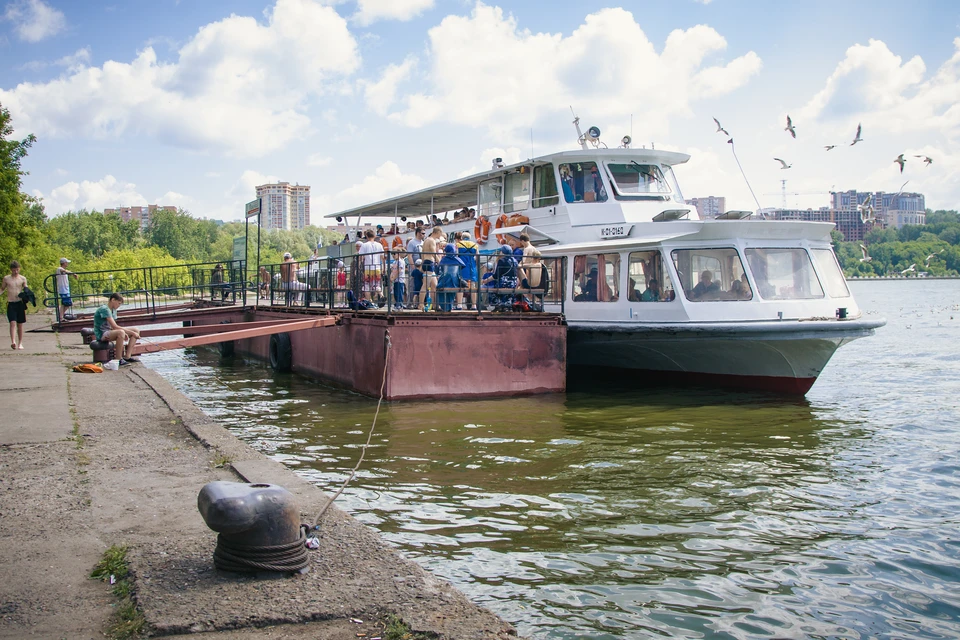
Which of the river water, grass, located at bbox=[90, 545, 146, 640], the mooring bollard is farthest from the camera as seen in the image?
the river water

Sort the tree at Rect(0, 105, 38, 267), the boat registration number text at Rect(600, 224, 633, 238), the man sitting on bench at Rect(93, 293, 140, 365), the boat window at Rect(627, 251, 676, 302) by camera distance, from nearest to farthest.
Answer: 1. the boat window at Rect(627, 251, 676, 302)
2. the man sitting on bench at Rect(93, 293, 140, 365)
3. the boat registration number text at Rect(600, 224, 633, 238)
4. the tree at Rect(0, 105, 38, 267)

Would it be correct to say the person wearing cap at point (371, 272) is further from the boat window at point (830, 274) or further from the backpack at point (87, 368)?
the boat window at point (830, 274)

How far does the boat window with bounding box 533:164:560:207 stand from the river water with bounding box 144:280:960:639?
17.6 feet

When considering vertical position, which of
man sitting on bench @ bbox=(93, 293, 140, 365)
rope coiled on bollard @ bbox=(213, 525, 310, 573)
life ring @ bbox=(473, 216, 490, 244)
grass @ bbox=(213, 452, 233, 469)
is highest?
life ring @ bbox=(473, 216, 490, 244)

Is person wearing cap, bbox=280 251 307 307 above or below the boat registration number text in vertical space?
below

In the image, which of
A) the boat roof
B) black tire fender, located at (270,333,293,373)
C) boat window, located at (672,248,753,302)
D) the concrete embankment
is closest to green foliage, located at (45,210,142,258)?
the boat roof

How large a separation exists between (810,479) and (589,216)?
383 inches

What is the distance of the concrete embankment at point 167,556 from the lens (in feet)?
12.9

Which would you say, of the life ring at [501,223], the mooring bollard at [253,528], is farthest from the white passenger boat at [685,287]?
the mooring bollard at [253,528]

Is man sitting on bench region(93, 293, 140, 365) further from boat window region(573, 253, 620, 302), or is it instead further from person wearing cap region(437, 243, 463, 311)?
boat window region(573, 253, 620, 302)

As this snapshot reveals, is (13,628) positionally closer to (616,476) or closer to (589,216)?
(616,476)

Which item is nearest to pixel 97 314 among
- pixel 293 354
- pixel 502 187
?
pixel 293 354

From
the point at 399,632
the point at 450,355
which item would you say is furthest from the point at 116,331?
the point at 399,632

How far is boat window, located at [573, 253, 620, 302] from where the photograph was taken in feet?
52.6
